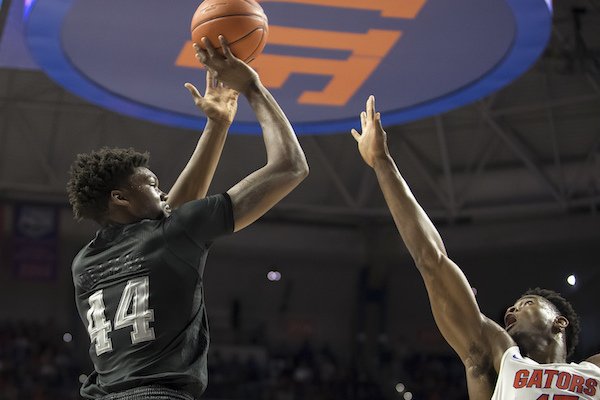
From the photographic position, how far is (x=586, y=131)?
18.3m

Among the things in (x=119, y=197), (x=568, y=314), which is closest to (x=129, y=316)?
(x=119, y=197)

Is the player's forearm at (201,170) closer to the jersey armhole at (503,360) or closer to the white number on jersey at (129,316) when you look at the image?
the white number on jersey at (129,316)

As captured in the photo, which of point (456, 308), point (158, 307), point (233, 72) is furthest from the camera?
point (456, 308)

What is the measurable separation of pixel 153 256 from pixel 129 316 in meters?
0.21

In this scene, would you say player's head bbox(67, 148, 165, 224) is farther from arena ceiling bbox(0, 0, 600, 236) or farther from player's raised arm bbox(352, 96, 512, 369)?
arena ceiling bbox(0, 0, 600, 236)

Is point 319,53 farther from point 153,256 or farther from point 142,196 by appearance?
point 153,256

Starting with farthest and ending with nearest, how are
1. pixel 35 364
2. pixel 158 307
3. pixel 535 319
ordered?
pixel 35 364 → pixel 535 319 → pixel 158 307

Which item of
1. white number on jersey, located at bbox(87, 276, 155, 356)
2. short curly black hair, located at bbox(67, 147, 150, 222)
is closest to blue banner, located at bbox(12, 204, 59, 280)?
short curly black hair, located at bbox(67, 147, 150, 222)

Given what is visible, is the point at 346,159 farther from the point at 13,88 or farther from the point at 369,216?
the point at 13,88

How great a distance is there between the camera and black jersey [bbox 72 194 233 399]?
3006mm

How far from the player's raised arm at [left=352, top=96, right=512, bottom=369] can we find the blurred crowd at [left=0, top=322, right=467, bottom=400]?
14.6 metres

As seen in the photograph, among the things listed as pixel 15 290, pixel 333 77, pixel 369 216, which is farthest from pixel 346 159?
pixel 333 77

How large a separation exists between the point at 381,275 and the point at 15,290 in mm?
8096

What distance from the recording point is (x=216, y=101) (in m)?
3.94
